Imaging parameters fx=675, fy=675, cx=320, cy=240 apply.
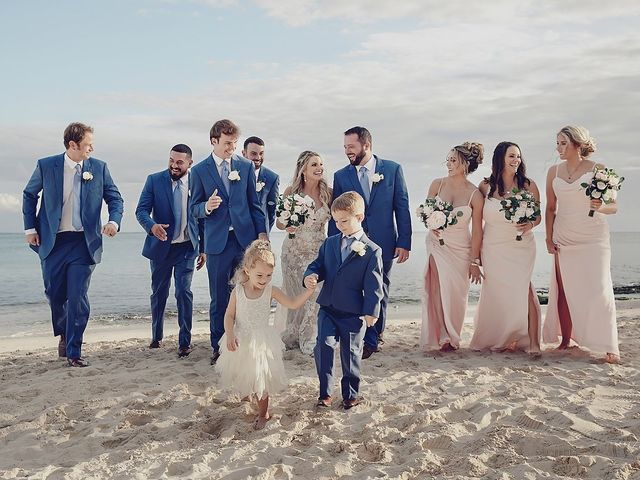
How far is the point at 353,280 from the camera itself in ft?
17.0

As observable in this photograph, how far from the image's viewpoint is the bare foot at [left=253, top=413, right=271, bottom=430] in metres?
4.94

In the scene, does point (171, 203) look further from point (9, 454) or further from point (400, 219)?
point (9, 454)

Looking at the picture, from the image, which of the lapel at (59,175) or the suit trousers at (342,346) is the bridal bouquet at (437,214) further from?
the lapel at (59,175)

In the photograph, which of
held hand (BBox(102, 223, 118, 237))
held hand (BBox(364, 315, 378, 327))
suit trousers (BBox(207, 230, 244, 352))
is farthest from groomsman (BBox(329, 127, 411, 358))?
held hand (BBox(102, 223, 118, 237))

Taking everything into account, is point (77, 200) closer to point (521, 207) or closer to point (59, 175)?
point (59, 175)

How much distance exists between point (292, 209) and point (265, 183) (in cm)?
73

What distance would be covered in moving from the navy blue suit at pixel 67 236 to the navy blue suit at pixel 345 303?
111 inches

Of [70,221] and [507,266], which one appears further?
[507,266]

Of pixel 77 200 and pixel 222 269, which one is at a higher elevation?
pixel 77 200

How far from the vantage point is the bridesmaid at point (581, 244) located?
6.98 meters

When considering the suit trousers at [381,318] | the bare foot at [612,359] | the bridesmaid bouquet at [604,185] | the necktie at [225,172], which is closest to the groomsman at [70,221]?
the necktie at [225,172]

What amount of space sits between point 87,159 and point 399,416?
416 centimetres

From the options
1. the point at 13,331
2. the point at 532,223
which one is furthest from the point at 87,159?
the point at 13,331

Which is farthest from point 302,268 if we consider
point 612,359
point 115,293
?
point 115,293
